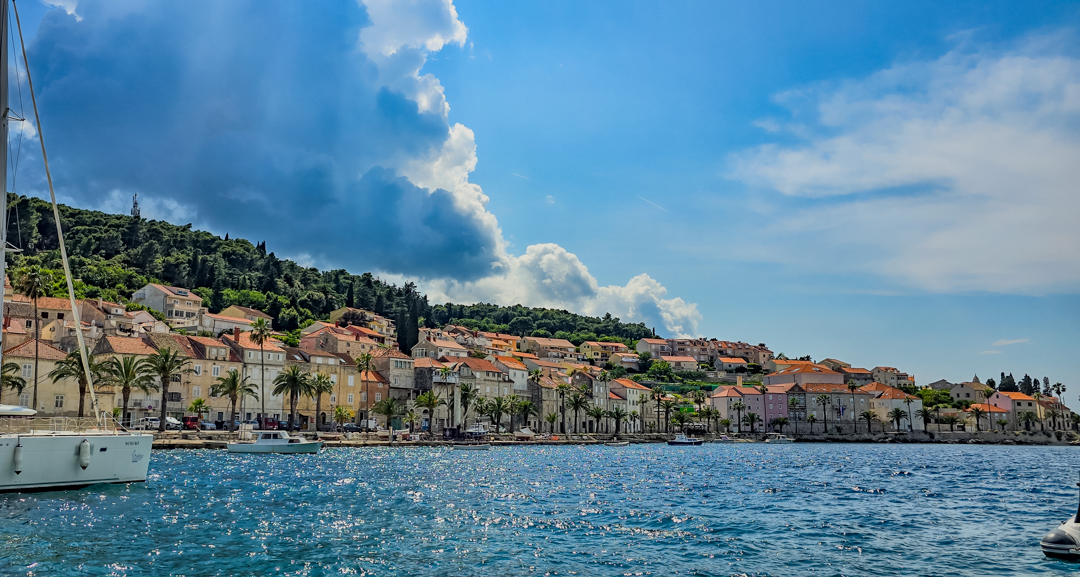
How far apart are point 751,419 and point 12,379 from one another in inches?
5060

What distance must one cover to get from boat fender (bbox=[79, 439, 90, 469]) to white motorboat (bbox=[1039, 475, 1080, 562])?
34.5 m

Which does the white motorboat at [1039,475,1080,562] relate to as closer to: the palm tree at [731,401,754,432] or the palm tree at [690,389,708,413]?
the palm tree at [731,401,754,432]

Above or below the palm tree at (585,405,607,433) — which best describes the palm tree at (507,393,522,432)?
Result: above

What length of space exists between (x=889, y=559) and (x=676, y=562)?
6240 millimetres

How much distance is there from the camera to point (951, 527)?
27.2m

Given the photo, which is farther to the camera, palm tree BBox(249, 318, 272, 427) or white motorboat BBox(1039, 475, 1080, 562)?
palm tree BBox(249, 318, 272, 427)

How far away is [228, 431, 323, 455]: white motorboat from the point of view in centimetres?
6680

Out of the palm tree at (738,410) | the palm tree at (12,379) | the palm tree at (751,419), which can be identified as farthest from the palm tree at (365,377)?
the palm tree at (751,419)

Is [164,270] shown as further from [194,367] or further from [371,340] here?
[194,367]

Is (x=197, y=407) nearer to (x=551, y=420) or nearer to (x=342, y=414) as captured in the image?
(x=342, y=414)

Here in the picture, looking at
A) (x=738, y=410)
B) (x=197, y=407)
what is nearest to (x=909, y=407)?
(x=738, y=410)

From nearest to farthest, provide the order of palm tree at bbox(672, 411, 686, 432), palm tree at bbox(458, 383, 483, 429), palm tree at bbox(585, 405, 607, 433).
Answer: palm tree at bbox(458, 383, 483, 429), palm tree at bbox(585, 405, 607, 433), palm tree at bbox(672, 411, 686, 432)

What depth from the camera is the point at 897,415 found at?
152000mm

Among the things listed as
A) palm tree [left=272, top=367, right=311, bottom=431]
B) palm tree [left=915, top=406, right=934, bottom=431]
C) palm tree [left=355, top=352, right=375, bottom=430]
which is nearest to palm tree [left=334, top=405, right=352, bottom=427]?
palm tree [left=355, top=352, right=375, bottom=430]
